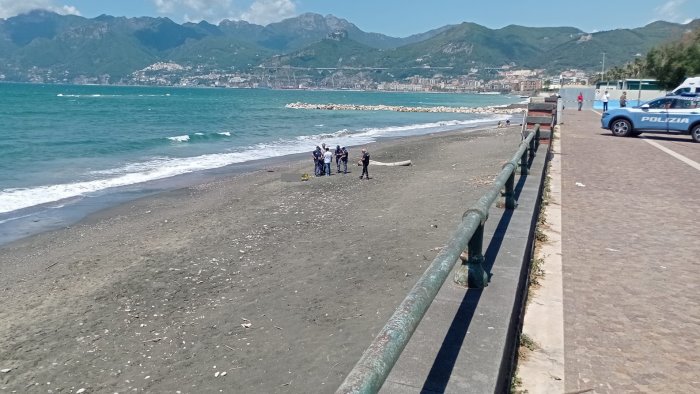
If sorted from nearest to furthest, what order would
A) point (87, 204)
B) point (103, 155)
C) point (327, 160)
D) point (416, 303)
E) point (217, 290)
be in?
point (416, 303), point (217, 290), point (87, 204), point (327, 160), point (103, 155)

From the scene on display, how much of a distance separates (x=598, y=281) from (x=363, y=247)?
14.6ft

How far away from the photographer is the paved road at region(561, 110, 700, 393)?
3559mm

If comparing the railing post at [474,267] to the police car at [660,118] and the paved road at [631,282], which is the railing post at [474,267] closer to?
the paved road at [631,282]

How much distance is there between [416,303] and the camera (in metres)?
2.14

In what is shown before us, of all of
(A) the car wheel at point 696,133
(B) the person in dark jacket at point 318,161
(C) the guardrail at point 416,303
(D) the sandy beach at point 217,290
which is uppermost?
(C) the guardrail at point 416,303

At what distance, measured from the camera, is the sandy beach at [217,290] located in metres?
5.62

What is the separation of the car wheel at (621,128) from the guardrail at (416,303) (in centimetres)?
1891

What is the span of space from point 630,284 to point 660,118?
17.2 meters

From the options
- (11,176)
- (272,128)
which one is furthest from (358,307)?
(272,128)

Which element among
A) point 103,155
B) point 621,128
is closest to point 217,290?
point 621,128

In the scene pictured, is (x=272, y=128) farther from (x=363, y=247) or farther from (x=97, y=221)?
(x=363, y=247)

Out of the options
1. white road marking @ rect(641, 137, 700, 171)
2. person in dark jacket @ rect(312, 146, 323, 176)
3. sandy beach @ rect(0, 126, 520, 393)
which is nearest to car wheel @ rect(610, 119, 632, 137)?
white road marking @ rect(641, 137, 700, 171)

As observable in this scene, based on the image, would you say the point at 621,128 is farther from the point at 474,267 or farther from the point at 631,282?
the point at 474,267

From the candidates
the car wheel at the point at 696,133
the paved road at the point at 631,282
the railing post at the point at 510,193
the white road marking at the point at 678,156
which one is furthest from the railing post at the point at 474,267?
the car wheel at the point at 696,133
